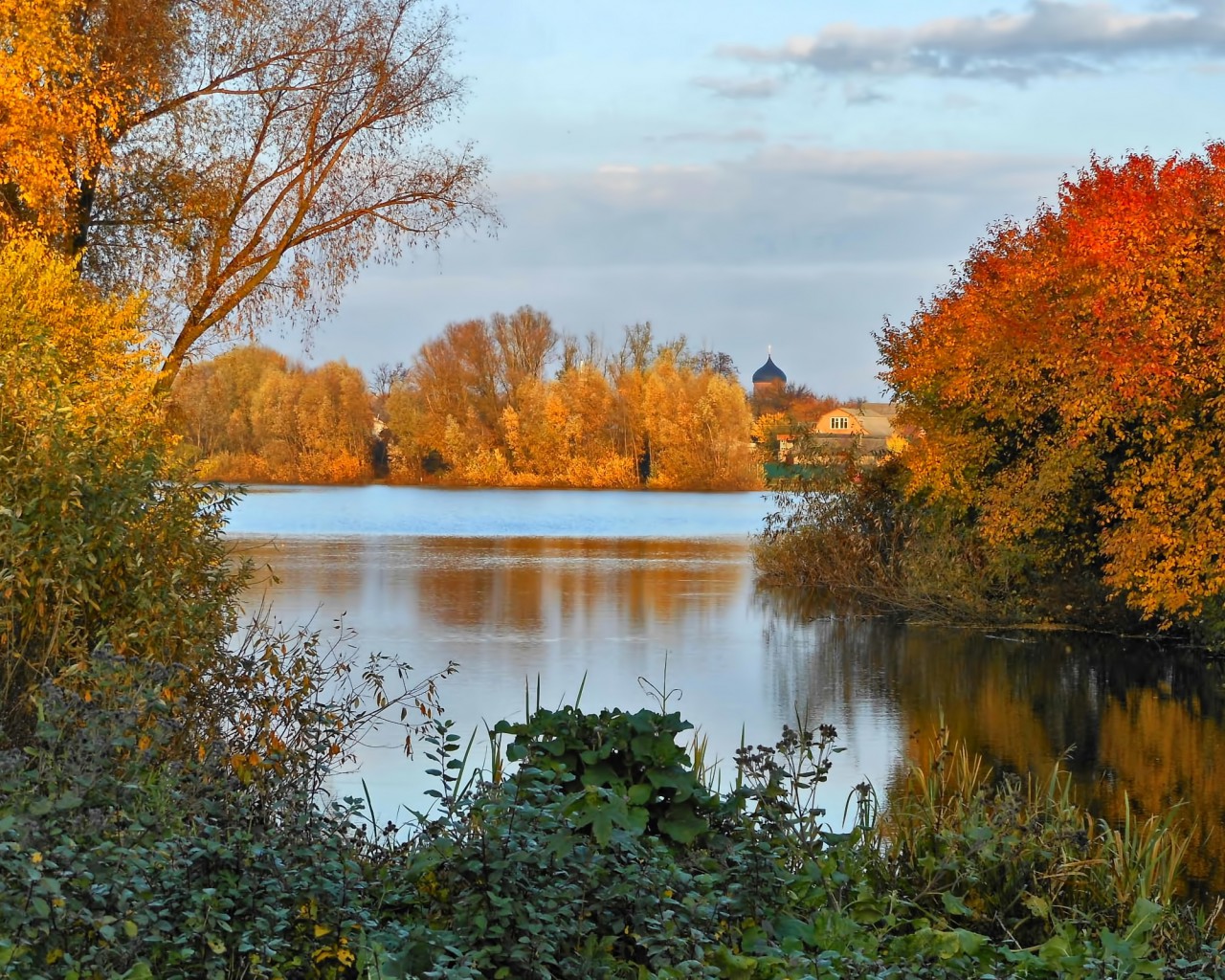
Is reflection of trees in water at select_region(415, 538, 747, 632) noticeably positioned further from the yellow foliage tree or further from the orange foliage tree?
the yellow foliage tree

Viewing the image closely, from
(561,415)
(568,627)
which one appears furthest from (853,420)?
(568,627)

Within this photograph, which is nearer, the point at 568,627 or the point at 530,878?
the point at 530,878

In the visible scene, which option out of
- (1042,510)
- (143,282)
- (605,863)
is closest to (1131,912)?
(605,863)

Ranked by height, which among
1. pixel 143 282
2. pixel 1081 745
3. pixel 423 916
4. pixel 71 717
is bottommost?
pixel 1081 745

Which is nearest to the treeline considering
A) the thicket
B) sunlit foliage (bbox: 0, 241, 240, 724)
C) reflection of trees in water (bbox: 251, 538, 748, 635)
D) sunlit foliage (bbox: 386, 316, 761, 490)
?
sunlit foliage (bbox: 386, 316, 761, 490)

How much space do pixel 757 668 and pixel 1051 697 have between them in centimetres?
367

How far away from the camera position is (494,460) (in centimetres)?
9475

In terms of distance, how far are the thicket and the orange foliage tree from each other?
3 centimetres

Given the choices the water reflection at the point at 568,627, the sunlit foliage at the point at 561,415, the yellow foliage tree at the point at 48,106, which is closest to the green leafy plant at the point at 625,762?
the water reflection at the point at 568,627

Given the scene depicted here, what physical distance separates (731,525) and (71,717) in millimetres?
49907

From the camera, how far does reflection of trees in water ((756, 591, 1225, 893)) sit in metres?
11.5

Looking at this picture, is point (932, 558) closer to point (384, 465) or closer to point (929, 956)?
point (929, 956)

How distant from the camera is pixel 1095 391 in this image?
17.7m

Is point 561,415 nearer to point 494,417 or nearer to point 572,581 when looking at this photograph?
point 494,417
